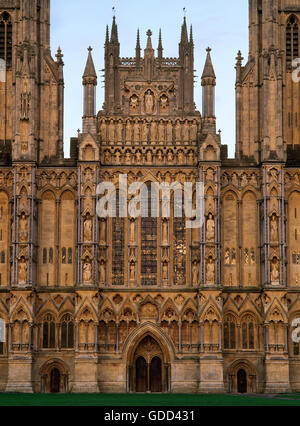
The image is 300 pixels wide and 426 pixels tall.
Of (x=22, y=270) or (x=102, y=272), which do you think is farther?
(x=102, y=272)

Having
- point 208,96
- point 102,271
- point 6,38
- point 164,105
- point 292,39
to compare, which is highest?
point 6,38

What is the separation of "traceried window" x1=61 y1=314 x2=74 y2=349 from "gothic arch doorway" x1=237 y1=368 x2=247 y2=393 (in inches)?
426

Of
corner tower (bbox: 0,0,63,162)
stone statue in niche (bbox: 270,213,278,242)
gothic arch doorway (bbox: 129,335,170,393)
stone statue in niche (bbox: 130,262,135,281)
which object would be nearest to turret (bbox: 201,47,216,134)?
stone statue in niche (bbox: 270,213,278,242)

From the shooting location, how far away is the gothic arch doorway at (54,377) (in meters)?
61.9

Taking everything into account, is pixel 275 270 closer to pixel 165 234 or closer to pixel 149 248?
pixel 165 234

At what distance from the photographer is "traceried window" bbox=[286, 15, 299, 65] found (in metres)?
66.2

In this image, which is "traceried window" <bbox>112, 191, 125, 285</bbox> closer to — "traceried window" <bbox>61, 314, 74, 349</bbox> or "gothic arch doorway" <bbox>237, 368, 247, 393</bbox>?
"traceried window" <bbox>61, 314, 74, 349</bbox>

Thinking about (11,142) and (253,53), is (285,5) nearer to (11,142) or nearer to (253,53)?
(253,53)

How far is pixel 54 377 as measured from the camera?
62.4m

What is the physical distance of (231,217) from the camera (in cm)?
6412

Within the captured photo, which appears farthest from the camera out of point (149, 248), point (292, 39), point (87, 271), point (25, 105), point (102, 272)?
point (292, 39)

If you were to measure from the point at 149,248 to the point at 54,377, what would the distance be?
403 inches

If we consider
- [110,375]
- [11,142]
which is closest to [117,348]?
[110,375]

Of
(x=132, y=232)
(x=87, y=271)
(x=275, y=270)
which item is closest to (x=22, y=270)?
(x=87, y=271)
